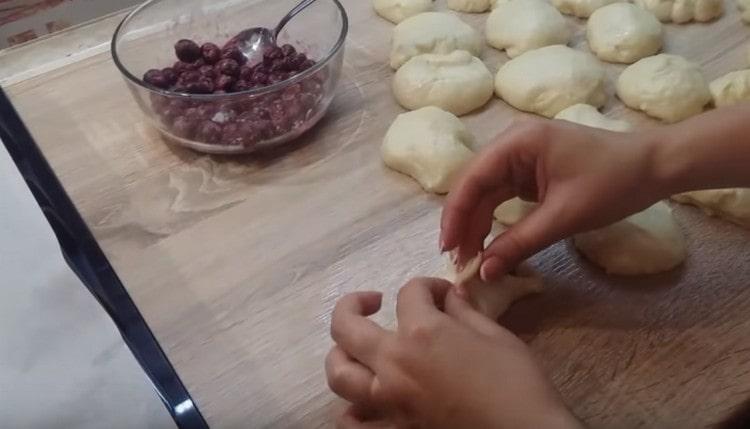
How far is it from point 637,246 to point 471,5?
514 mm

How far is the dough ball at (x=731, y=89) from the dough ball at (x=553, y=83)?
0.42ft

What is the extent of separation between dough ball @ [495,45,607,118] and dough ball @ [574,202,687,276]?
219 millimetres

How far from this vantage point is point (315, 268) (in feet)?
2.80

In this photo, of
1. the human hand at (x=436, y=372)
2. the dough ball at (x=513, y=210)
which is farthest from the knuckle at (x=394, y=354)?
the dough ball at (x=513, y=210)

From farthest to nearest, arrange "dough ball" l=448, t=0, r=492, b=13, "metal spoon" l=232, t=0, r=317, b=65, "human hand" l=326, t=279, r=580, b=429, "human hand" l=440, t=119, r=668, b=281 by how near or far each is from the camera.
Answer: "dough ball" l=448, t=0, r=492, b=13 → "metal spoon" l=232, t=0, r=317, b=65 → "human hand" l=440, t=119, r=668, b=281 → "human hand" l=326, t=279, r=580, b=429

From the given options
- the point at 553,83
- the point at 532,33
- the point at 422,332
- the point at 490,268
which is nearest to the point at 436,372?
the point at 422,332

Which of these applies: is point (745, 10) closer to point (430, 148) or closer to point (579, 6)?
point (579, 6)

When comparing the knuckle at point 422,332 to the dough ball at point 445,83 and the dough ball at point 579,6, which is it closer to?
the dough ball at point 445,83

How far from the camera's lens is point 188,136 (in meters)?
0.97

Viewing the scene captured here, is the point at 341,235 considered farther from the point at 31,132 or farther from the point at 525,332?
the point at 31,132

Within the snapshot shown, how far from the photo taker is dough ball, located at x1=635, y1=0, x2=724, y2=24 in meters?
1.13

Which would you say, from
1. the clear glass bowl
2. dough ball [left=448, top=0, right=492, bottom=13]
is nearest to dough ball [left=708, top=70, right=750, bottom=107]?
dough ball [left=448, top=0, right=492, bottom=13]

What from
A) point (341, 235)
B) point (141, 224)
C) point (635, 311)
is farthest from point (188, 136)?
point (635, 311)

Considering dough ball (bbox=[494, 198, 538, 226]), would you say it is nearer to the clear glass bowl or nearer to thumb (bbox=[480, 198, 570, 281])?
thumb (bbox=[480, 198, 570, 281])
